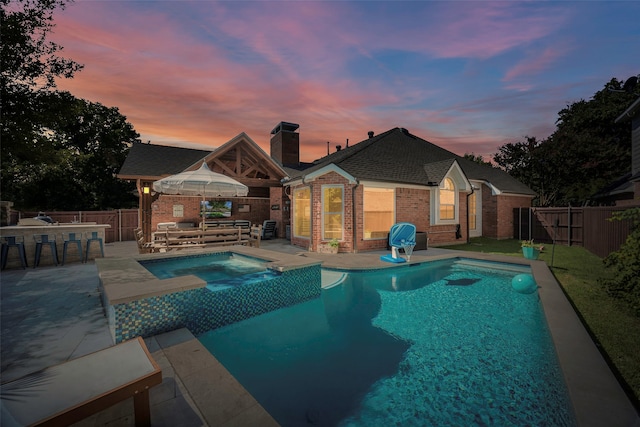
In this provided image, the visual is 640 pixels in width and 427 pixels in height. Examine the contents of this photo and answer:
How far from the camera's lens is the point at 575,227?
14.3 meters

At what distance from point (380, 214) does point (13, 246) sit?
44.4 ft

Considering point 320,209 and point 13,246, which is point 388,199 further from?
point 13,246

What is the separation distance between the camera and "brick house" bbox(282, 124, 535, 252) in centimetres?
1210

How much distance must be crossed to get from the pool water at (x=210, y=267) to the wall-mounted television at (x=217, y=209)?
10.8m

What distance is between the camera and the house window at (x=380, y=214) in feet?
42.1

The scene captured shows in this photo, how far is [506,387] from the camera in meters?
3.42

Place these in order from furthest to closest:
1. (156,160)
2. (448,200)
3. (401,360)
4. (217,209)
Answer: (217,209), (156,160), (448,200), (401,360)

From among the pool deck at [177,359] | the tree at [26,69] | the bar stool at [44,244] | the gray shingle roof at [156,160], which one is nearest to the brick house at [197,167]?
the gray shingle roof at [156,160]

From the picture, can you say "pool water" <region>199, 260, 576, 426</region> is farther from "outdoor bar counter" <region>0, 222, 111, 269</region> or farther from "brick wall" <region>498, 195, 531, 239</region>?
"brick wall" <region>498, 195, 531, 239</region>

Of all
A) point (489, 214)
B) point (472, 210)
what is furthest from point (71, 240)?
point (489, 214)

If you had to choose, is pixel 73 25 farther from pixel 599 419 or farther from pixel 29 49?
pixel 599 419

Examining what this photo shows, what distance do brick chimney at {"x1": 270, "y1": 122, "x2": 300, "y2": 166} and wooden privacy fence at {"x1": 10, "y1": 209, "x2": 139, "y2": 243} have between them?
10855mm

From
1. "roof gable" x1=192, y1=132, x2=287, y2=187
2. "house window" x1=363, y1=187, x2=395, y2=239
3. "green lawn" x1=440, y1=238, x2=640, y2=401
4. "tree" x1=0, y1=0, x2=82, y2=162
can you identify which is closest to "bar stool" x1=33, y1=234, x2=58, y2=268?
"tree" x1=0, y1=0, x2=82, y2=162

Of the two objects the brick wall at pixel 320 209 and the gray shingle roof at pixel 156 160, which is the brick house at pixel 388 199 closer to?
the brick wall at pixel 320 209
